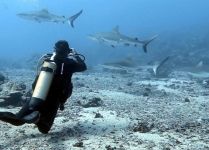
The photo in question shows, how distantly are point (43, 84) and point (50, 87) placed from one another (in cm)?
17

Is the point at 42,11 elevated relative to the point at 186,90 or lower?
elevated

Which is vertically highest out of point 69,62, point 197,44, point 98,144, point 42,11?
point 197,44

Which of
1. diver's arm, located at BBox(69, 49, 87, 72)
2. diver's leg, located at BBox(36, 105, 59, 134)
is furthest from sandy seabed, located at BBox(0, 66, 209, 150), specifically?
diver's arm, located at BBox(69, 49, 87, 72)

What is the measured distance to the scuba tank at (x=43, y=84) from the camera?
7.91 meters

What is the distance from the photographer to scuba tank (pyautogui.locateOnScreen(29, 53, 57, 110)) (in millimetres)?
7906

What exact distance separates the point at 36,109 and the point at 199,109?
661 cm

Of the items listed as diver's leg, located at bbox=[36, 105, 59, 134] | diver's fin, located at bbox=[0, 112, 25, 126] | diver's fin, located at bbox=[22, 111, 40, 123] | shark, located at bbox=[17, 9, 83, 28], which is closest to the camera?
diver's fin, located at bbox=[0, 112, 25, 126]

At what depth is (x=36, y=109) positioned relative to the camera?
7.93m

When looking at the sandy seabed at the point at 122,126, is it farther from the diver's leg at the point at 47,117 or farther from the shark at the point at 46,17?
the shark at the point at 46,17

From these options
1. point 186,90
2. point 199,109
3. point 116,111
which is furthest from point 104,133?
point 186,90

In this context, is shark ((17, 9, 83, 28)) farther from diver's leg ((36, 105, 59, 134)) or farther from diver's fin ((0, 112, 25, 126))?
diver's fin ((0, 112, 25, 126))

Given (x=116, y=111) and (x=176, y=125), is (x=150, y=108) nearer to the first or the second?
(x=116, y=111)

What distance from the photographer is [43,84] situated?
26.0 ft

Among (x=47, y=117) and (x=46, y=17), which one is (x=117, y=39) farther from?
(x=47, y=117)
